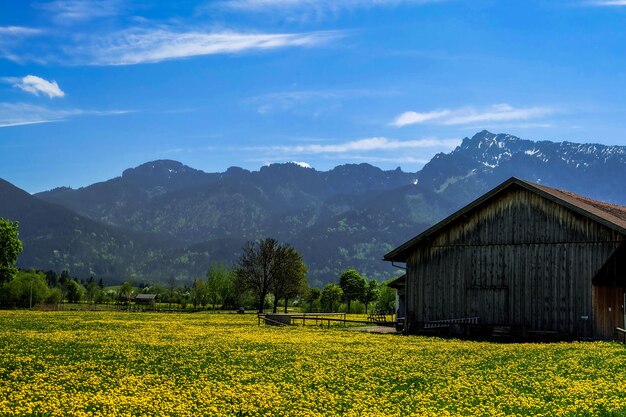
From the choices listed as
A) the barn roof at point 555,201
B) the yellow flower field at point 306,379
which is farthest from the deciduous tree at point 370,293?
the yellow flower field at point 306,379

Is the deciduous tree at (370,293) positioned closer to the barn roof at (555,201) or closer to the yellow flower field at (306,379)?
the barn roof at (555,201)

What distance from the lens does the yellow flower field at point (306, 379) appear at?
55.5 ft

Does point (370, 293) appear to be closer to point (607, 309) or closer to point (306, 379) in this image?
point (607, 309)

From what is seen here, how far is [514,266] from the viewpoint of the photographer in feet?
141

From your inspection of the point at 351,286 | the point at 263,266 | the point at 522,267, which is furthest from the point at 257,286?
the point at 522,267

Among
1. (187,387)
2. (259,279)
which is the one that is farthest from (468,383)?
(259,279)

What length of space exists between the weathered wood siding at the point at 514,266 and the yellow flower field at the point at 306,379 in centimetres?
721

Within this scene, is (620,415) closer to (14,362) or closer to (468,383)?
(468,383)

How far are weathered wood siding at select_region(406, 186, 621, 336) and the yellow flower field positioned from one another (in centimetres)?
721

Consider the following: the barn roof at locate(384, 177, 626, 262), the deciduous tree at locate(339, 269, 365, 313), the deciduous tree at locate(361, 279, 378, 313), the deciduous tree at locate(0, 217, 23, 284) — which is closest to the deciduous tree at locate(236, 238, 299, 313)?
the deciduous tree at locate(339, 269, 365, 313)

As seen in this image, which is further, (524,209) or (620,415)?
(524,209)

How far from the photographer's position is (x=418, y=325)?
46000 millimetres

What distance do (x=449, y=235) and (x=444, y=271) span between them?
97.7 inches

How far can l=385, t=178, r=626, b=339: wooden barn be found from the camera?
131 feet
